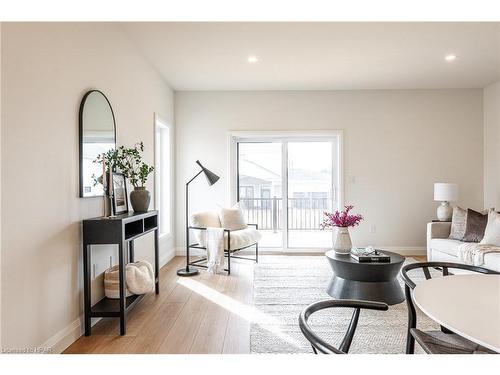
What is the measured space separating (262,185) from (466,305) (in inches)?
171

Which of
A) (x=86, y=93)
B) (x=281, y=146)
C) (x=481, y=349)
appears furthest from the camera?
(x=281, y=146)

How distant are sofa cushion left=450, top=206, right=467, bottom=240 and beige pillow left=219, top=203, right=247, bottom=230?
108 inches

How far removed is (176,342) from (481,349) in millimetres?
1851

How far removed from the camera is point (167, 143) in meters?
5.07

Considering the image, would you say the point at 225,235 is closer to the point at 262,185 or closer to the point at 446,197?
the point at 262,185

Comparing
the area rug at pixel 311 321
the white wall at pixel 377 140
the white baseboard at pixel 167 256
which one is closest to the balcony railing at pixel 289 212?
the white wall at pixel 377 140

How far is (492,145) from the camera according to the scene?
5062mm

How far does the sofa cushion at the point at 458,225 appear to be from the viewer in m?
4.09

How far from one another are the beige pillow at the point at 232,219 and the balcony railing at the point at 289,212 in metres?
0.65

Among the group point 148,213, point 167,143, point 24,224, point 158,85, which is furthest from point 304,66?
point 24,224

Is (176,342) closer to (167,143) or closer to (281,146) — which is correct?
(167,143)

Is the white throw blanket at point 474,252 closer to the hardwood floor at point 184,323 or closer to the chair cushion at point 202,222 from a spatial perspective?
the hardwood floor at point 184,323

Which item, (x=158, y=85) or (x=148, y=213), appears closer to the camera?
(x=148, y=213)
